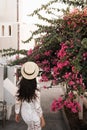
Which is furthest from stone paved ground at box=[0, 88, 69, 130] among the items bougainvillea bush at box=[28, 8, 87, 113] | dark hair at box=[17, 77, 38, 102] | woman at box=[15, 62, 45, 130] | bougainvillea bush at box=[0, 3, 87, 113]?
bougainvillea bush at box=[28, 8, 87, 113]

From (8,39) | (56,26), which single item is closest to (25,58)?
(56,26)

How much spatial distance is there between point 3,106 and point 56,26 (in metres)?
2.91

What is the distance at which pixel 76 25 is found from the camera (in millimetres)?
3916

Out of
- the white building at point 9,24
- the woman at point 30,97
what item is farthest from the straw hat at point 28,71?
the white building at point 9,24

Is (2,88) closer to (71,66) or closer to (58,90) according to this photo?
(71,66)

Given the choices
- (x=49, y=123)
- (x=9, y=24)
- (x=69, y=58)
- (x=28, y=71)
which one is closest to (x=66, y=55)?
(x=69, y=58)

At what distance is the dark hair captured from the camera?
4270 mm

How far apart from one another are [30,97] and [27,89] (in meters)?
0.13

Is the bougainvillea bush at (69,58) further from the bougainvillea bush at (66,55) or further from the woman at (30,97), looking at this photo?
the woman at (30,97)

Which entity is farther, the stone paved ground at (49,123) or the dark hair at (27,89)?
the stone paved ground at (49,123)

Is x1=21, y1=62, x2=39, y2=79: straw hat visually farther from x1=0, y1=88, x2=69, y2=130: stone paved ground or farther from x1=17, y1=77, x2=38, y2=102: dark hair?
x1=0, y1=88, x2=69, y2=130: stone paved ground

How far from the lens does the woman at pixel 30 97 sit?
4.23 metres

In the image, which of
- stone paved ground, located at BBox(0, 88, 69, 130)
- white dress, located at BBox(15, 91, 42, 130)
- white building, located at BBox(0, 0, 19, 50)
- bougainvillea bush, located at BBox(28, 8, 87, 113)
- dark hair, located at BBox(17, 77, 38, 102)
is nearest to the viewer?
bougainvillea bush, located at BBox(28, 8, 87, 113)

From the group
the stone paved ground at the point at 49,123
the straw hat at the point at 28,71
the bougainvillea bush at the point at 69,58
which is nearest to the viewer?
the bougainvillea bush at the point at 69,58
